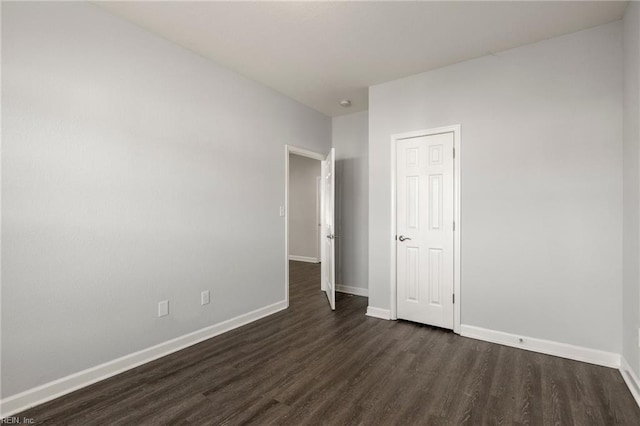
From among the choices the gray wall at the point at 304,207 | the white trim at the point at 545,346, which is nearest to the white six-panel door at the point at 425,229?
the white trim at the point at 545,346

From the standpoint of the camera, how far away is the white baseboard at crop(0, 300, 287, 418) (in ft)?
6.50

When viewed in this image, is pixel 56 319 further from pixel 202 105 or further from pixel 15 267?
pixel 202 105

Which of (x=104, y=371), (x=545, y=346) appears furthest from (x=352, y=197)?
(x=104, y=371)

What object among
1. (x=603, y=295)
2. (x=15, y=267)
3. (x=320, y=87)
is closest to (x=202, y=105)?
(x=320, y=87)

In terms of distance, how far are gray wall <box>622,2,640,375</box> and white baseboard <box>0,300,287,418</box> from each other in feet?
11.1

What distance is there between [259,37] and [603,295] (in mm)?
3648

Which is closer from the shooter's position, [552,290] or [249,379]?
[249,379]

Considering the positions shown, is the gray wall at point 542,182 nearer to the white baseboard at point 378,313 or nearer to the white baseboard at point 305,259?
the white baseboard at point 378,313

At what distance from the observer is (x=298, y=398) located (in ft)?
6.95

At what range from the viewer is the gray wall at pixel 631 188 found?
2.16 meters

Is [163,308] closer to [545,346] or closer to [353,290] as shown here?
[353,290]

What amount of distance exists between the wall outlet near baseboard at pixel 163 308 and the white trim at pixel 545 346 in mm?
2874

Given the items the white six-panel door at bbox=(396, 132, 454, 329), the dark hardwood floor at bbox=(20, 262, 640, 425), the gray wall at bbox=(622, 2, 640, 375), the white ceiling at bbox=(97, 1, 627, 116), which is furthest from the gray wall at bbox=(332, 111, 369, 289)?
the gray wall at bbox=(622, 2, 640, 375)

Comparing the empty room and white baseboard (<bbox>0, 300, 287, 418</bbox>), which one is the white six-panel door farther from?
white baseboard (<bbox>0, 300, 287, 418</bbox>)
